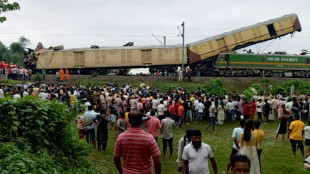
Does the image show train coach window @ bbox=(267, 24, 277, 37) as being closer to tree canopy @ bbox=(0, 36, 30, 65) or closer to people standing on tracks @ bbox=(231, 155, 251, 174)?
people standing on tracks @ bbox=(231, 155, 251, 174)

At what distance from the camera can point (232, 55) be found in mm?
29422

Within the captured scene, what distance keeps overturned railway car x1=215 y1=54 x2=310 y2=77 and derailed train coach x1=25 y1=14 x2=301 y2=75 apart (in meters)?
1.26

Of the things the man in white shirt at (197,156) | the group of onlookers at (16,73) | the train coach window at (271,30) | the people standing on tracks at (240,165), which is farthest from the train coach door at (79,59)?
the people standing on tracks at (240,165)

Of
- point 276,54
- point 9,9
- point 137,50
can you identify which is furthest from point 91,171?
point 276,54

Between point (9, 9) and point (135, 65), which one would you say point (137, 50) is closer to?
point (135, 65)

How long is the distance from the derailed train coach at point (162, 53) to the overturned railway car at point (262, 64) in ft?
4.12

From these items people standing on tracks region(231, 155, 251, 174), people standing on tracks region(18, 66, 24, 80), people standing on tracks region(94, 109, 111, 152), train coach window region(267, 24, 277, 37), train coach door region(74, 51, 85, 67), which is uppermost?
train coach window region(267, 24, 277, 37)

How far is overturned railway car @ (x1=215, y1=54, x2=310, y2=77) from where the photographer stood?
96.9 ft

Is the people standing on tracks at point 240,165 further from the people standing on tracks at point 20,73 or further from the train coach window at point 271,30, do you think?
the train coach window at point 271,30

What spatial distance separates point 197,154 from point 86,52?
28.2 m

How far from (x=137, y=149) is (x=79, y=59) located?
95.2 ft

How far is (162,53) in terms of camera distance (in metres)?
30.4

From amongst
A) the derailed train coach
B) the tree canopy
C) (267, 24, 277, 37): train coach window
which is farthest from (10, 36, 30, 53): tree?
(267, 24, 277, 37): train coach window

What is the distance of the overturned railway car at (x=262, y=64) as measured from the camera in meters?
29.5
